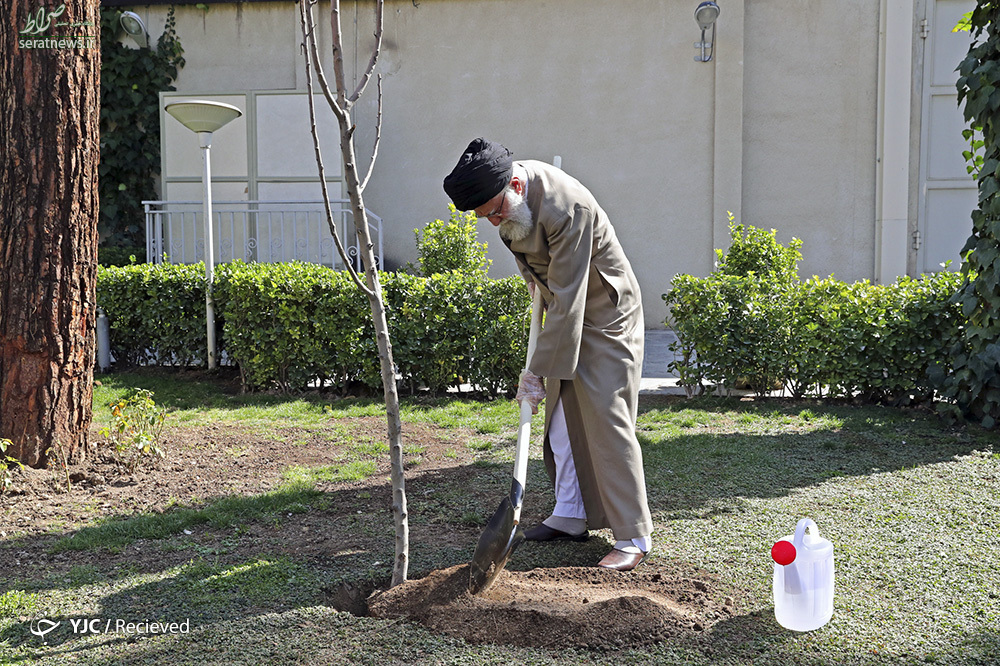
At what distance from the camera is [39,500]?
3.97 meters

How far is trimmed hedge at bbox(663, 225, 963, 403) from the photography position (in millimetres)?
5969

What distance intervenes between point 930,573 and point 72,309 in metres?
4.18

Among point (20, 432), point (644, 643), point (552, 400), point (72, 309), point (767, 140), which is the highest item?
point (767, 140)

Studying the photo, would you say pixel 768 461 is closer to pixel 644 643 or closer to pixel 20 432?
pixel 644 643

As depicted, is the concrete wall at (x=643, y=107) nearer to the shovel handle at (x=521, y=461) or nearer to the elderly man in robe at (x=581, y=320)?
the elderly man in robe at (x=581, y=320)

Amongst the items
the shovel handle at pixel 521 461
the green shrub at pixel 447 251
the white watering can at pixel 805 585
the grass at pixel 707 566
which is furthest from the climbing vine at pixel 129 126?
the white watering can at pixel 805 585

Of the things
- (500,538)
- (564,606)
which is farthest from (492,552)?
(564,606)

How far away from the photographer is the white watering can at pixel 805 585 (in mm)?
2709

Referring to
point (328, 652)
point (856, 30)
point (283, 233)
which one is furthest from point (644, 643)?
point (856, 30)

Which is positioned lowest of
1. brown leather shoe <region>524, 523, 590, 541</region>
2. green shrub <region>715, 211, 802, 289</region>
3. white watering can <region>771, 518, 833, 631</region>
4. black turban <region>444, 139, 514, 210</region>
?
brown leather shoe <region>524, 523, 590, 541</region>

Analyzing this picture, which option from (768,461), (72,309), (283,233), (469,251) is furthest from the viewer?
(283,233)

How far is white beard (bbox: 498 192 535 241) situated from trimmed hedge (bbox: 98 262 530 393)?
3327mm

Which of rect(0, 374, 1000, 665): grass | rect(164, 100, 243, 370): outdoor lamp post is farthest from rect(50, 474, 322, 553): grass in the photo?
rect(164, 100, 243, 370): outdoor lamp post

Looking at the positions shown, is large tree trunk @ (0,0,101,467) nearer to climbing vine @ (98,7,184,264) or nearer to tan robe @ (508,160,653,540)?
tan robe @ (508,160,653,540)
